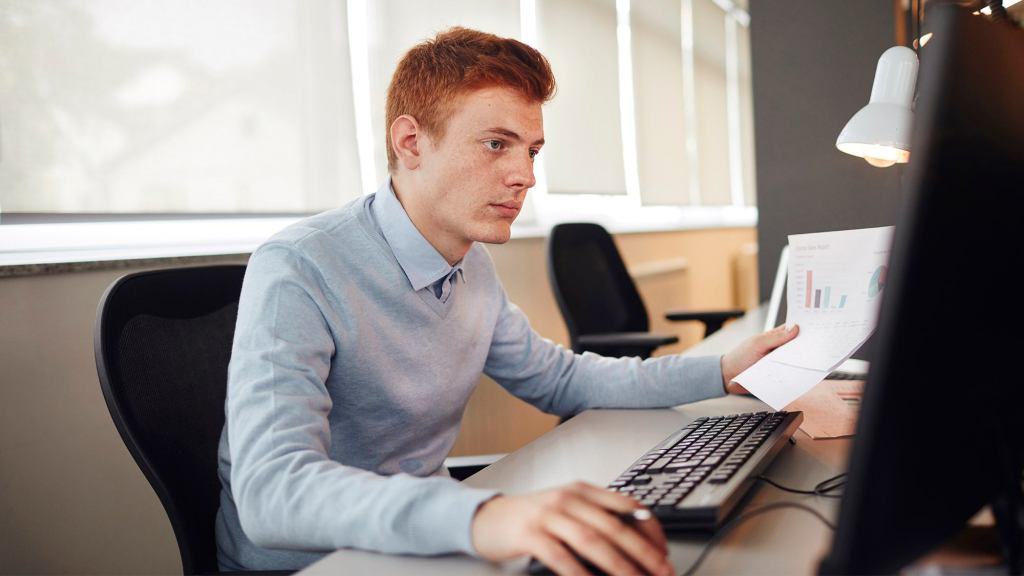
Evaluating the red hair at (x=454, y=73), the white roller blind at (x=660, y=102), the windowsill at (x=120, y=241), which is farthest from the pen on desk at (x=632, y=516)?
the white roller blind at (x=660, y=102)

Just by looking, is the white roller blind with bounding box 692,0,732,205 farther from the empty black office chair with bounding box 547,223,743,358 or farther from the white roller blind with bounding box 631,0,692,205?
the empty black office chair with bounding box 547,223,743,358

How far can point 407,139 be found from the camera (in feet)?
4.15

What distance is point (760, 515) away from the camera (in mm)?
792

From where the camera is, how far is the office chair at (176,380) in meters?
0.99

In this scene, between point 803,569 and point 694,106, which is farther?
point 694,106

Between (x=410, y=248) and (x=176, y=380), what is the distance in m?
0.37

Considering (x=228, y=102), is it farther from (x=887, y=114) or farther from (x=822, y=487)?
(x=822, y=487)

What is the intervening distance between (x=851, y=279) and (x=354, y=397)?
70cm

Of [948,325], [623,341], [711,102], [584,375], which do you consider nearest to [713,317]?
[623,341]

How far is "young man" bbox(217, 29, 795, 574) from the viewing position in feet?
2.51

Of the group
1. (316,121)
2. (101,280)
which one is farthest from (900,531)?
(316,121)

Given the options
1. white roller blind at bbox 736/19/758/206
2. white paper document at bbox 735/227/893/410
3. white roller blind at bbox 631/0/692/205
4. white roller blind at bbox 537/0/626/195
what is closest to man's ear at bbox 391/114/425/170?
white paper document at bbox 735/227/893/410

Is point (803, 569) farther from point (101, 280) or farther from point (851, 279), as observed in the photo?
point (101, 280)

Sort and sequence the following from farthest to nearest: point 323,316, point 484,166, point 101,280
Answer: point 101,280
point 484,166
point 323,316
